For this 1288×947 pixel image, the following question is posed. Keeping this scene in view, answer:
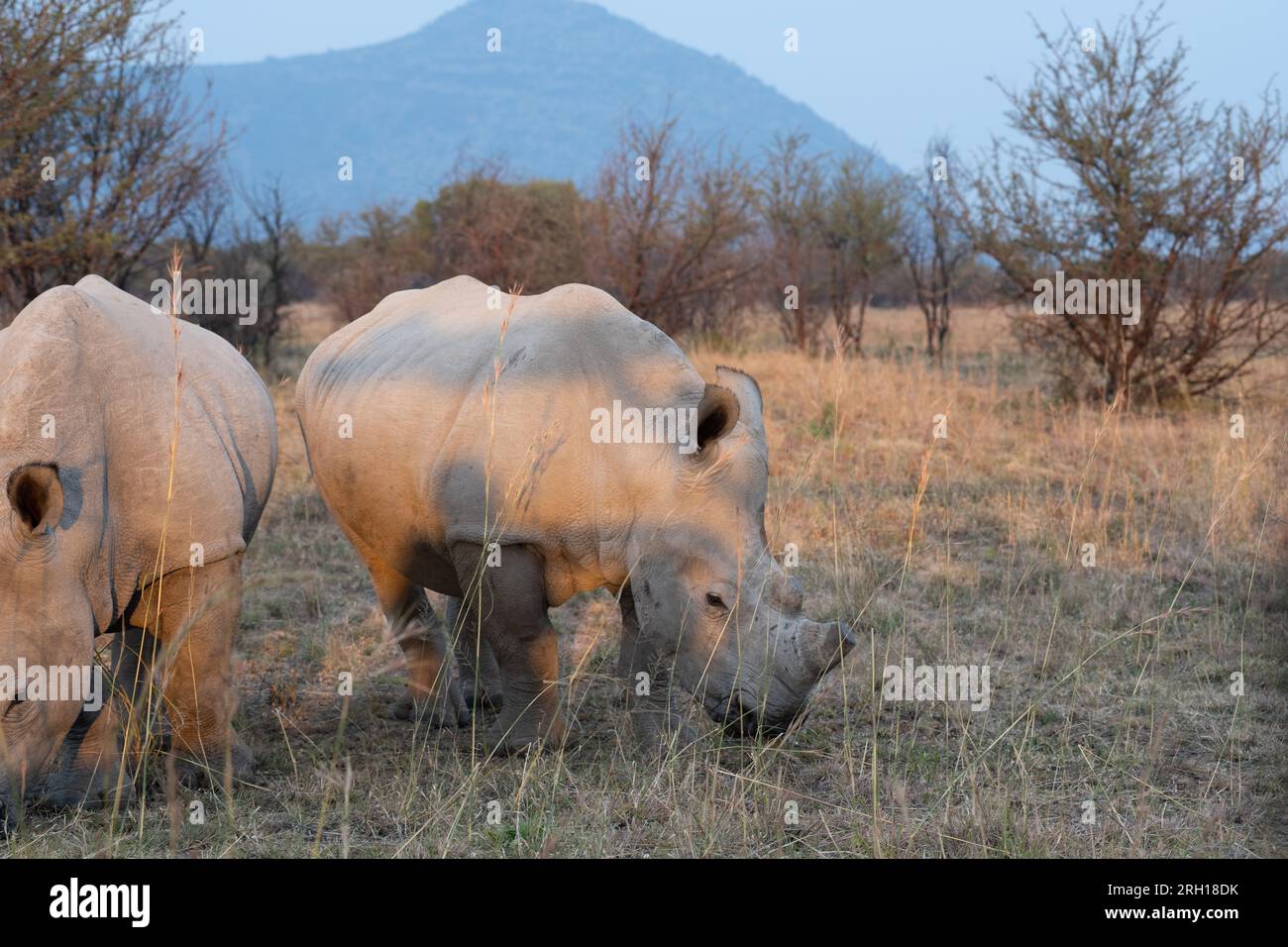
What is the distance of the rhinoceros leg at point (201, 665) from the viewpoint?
13.9 ft

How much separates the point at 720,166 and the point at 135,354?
47.3 feet

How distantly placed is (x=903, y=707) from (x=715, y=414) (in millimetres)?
1839

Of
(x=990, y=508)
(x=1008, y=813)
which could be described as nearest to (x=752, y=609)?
(x=1008, y=813)

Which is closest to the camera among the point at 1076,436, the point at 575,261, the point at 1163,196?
the point at 1076,436

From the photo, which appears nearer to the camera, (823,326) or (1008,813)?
(1008,813)

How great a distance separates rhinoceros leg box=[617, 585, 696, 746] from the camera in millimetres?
4936

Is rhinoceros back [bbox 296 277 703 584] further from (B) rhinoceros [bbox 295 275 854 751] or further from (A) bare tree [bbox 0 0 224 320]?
(A) bare tree [bbox 0 0 224 320]

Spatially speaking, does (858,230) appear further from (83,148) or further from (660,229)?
(83,148)

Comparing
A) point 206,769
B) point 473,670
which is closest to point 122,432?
point 206,769

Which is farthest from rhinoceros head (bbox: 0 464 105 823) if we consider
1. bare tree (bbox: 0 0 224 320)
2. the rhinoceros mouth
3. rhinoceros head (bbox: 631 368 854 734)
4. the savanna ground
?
bare tree (bbox: 0 0 224 320)

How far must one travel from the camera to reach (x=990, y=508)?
859 centimetres

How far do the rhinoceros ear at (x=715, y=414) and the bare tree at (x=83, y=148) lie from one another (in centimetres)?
763

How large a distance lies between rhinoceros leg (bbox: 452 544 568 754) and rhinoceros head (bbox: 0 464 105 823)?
1.43 meters

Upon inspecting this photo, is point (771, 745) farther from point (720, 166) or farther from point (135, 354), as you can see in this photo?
point (720, 166)
